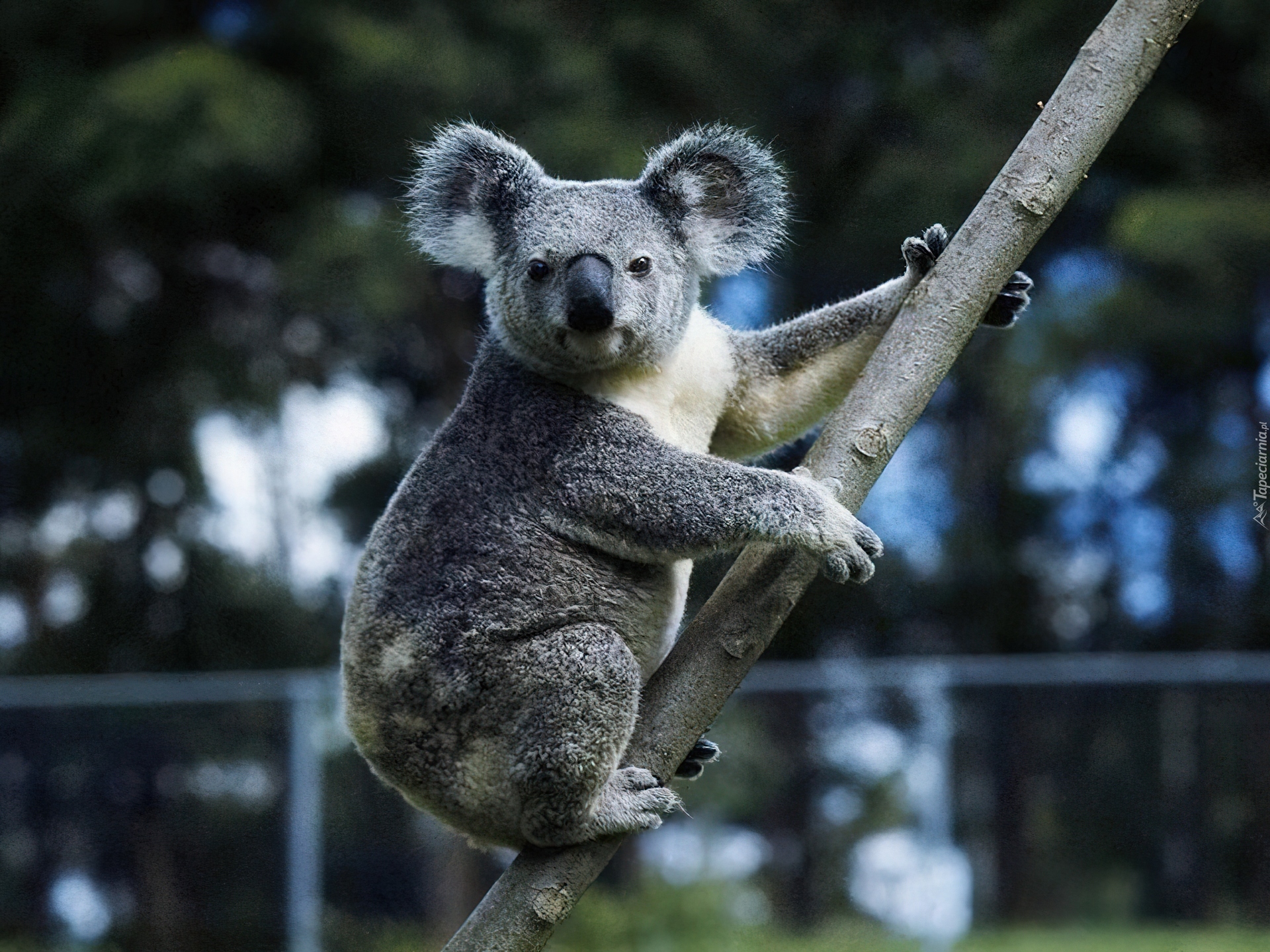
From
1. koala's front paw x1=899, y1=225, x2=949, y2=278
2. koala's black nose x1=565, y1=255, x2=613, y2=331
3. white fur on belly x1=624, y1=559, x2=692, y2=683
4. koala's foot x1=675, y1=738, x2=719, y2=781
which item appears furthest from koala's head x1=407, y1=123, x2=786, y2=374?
koala's foot x1=675, y1=738, x2=719, y2=781

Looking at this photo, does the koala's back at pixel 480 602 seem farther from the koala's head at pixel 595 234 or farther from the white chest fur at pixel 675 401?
the koala's head at pixel 595 234

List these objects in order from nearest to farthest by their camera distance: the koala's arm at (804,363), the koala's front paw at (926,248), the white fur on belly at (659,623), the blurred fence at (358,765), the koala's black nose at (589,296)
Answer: the koala's black nose at (589,296) → the white fur on belly at (659,623) → the koala's front paw at (926,248) → the koala's arm at (804,363) → the blurred fence at (358,765)

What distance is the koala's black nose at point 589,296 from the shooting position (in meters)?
2.15

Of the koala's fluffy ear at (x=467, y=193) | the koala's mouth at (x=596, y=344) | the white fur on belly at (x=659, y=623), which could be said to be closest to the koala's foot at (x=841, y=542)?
the white fur on belly at (x=659, y=623)

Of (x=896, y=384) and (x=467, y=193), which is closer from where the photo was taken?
(x=896, y=384)

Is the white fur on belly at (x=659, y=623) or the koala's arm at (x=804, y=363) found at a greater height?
the koala's arm at (x=804, y=363)

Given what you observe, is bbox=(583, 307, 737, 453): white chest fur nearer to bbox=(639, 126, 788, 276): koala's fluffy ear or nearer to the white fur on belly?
bbox=(639, 126, 788, 276): koala's fluffy ear

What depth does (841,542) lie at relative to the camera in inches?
81.5

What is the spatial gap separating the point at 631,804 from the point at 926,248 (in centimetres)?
114

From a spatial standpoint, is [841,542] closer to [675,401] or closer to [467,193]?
[675,401]

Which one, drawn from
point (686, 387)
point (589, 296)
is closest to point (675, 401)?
point (686, 387)

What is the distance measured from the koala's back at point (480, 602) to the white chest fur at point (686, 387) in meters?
0.06

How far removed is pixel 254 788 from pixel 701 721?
460 cm

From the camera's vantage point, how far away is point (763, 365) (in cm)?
269
